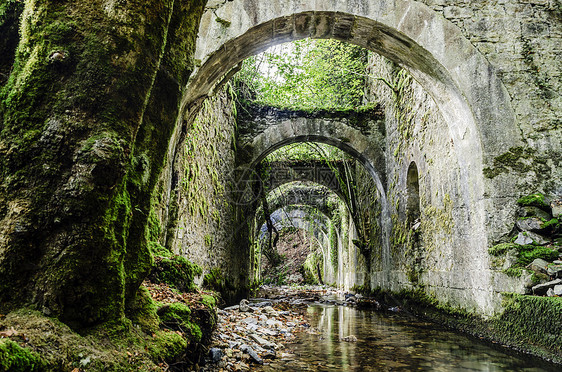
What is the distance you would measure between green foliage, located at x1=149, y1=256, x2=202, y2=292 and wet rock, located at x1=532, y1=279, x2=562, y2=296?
303cm

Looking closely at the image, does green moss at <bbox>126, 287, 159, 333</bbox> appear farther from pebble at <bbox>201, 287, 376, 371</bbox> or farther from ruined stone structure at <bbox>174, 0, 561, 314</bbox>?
ruined stone structure at <bbox>174, 0, 561, 314</bbox>

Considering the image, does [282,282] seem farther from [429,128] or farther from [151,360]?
[151,360]

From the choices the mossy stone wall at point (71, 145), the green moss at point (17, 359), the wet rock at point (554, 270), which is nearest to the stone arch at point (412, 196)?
the wet rock at point (554, 270)

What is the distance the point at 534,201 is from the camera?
3.82m

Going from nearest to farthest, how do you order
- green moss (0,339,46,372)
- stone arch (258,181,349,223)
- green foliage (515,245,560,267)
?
1. green moss (0,339,46,372)
2. green foliage (515,245,560,267)
3. stone arch (258,181,349,223)

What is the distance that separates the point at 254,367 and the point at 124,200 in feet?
5.93

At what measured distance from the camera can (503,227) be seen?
3.85m

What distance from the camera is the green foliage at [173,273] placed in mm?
2863

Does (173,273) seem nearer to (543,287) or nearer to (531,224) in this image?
(543,287)

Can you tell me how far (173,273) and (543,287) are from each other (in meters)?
3.18

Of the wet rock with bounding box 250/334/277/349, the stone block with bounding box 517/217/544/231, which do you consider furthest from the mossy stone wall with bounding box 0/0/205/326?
the stone block with bounding box 517/217/544/231

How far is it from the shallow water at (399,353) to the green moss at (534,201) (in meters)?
1.52

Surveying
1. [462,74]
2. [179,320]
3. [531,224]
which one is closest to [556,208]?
[531,224]

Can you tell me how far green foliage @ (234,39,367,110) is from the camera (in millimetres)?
9133
